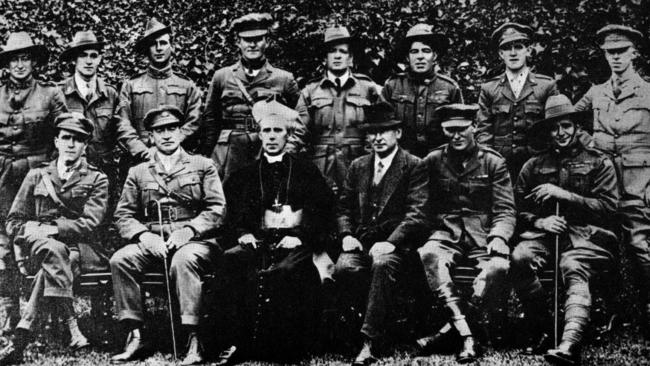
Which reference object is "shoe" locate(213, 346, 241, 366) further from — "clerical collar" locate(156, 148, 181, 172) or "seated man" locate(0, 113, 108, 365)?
"clerical collar" locate(156, 148, 181, 172)

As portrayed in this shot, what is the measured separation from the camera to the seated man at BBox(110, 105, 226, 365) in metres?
4.70

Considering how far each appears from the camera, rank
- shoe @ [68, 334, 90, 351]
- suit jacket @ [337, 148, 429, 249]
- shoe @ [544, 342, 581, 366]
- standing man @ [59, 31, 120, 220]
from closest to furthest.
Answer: shoe @ [544, 342, 581, 366]
suit jacket @ [337, 148, 429, 249]
shoe @ [68, 334, 90, 351]
standing man @ [59, 31, 120, 220]

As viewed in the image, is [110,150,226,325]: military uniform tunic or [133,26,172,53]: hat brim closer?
[110,150,226,325]: military uniform tunic

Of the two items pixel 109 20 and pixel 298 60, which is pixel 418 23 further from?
pixel 109 20

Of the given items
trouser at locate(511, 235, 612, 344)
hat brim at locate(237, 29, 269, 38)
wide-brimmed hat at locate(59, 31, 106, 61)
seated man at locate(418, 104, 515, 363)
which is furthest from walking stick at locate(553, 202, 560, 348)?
wide-brimmed hat at locate(59, 31, 106, 61)

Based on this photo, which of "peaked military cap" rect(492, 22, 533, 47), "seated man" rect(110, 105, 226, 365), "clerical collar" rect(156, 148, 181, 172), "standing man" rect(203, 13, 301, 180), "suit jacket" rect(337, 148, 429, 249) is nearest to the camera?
"seated man" rect(110, 105, 226, 365)

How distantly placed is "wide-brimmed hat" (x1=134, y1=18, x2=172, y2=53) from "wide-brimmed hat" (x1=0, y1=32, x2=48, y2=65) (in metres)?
0.69

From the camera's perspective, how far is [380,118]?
4.97 m

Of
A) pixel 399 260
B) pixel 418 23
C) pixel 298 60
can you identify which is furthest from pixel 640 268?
pixel 298 60

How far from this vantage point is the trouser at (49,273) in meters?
4.86

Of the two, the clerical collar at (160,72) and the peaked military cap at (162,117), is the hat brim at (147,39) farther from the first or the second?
the peaked military cap at (162,117)

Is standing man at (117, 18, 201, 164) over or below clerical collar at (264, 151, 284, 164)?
over

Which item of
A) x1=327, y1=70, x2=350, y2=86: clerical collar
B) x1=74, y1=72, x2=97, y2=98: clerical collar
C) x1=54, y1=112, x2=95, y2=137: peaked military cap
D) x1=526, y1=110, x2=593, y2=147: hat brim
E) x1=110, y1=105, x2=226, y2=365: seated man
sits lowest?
x1=110, y1=105, x2=226, y2=365: seated man

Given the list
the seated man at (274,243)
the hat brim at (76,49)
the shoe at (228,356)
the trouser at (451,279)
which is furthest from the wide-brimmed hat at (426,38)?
the shoe at (228,356)
